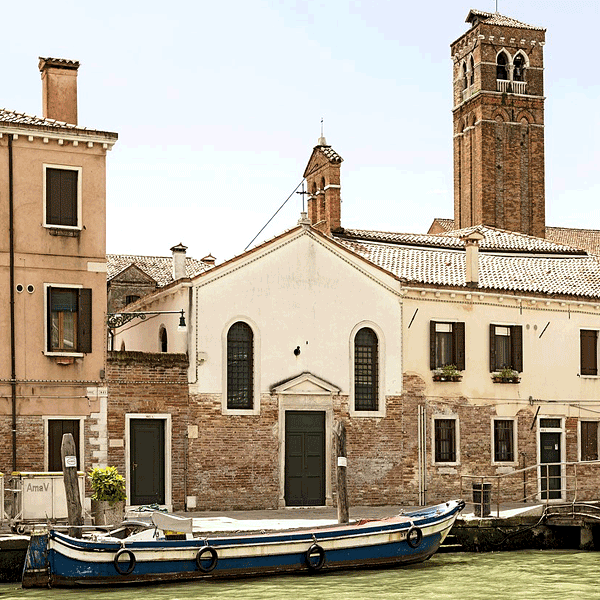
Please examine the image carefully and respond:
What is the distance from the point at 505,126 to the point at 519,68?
305 cm

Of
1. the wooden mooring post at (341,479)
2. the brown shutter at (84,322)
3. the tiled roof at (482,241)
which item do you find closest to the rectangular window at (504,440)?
the tiled roof at (482,241)

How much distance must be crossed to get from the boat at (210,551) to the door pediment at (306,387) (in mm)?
6170

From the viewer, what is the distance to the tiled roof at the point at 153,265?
4866 centimetres

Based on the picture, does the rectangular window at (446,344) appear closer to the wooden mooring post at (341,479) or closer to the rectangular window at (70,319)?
the wooden mooring post at (341,479)

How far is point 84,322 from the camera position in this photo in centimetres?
2494

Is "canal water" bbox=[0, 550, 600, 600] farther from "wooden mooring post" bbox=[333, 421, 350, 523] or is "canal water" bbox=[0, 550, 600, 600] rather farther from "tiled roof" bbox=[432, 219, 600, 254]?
"tiled roof" bbox=[432, 219, 600, 254]

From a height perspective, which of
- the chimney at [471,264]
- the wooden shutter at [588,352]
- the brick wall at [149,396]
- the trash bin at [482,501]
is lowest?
the trash bin at [482,501]

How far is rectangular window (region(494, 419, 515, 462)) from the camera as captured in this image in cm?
2988

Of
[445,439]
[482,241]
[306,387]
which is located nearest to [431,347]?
[445,439]

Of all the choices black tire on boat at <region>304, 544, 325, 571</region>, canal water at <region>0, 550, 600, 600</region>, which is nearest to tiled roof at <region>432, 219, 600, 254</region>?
canal water at <region>0, 550, 600, 600</region>

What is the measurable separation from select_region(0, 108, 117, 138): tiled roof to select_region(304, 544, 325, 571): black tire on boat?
32.9ft

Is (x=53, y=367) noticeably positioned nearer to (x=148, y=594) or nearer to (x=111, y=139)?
(x=111, y=139)

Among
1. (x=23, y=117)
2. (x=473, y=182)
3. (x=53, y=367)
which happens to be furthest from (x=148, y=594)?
(x=473, y=182)

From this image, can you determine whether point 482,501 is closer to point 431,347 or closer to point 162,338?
point 431,347
